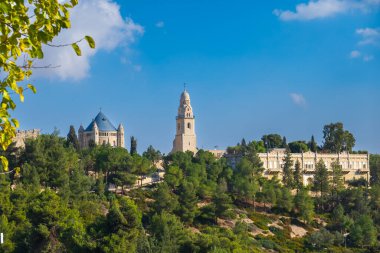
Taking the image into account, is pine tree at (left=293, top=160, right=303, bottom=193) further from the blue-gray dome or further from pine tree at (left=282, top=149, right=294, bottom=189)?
the blue-gray dome

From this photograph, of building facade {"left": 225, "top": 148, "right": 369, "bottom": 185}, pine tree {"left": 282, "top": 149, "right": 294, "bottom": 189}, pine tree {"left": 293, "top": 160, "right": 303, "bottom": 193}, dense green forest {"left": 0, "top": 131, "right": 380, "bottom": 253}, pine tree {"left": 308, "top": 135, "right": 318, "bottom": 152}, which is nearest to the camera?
dense green forest {"left": 0, "top": 131, "right": 380, "bottom": 253}

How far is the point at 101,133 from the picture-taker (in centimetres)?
10862

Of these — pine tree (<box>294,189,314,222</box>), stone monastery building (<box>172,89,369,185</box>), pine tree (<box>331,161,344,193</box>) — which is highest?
stone monastery building (<box>172,89,369,185</box>)

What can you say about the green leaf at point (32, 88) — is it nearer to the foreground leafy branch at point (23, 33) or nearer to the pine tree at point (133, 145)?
the foreground leafy branch at point (23, 33)

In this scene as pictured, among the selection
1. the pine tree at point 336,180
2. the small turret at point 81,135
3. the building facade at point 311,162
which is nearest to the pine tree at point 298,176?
the building facade at point 311,162

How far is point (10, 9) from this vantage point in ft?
26.7

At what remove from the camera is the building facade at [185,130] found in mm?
101000

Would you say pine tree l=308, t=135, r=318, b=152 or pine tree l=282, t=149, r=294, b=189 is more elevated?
pine tree l=308, t=135, r=318, b=152

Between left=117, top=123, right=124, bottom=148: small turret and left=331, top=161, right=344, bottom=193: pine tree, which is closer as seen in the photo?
left=331, top=161, right=344, bottom=193: pine tree

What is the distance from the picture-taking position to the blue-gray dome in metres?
109

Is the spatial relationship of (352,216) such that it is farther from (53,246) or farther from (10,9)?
(10,9)

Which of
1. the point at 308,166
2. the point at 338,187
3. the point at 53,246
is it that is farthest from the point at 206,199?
the point at 53,246

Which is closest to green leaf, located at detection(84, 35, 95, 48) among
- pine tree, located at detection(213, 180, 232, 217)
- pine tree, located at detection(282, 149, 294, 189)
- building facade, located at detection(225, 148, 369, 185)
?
pine tree, located at detection(213, 180, 232, 217)

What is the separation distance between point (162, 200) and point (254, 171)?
2734cm
